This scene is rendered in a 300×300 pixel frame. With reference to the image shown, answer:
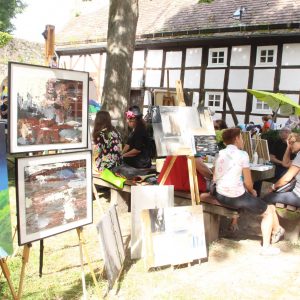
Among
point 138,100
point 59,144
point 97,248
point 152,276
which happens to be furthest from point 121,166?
point 138,100

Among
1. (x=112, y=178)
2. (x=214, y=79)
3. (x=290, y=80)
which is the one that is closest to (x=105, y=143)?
(x=112, y=178)

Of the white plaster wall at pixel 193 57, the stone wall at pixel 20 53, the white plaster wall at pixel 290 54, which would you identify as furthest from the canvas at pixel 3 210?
the stone wall at pixel 20 53

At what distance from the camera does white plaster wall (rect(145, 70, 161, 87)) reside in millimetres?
16656

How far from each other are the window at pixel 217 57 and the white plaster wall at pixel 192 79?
66cm

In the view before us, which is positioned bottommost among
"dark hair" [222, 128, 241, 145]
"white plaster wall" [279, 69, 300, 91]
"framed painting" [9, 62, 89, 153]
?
"dark hair" [222, 128, 241, 145]

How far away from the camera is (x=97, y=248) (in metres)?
4.27

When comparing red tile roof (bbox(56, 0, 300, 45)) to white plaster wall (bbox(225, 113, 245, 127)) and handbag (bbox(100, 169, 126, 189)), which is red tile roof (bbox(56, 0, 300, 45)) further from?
handbag (bbox(100, 169, 126, 189))

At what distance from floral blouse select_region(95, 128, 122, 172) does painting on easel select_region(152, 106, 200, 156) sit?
59.6 inches

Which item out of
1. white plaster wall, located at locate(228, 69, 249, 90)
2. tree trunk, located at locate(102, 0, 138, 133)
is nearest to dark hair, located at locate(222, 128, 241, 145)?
tree trunk, located at locate(102, 0, 138, 133)

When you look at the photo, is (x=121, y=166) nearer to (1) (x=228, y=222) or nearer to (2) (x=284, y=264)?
(1) (x=228, y=222)

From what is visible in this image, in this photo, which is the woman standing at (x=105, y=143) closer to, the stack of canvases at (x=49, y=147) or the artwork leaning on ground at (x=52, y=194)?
the stack of canvases at (x=49, y=147)

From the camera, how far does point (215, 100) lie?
591 inches

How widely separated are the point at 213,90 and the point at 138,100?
401 cm

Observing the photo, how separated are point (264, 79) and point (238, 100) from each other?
1.13m
